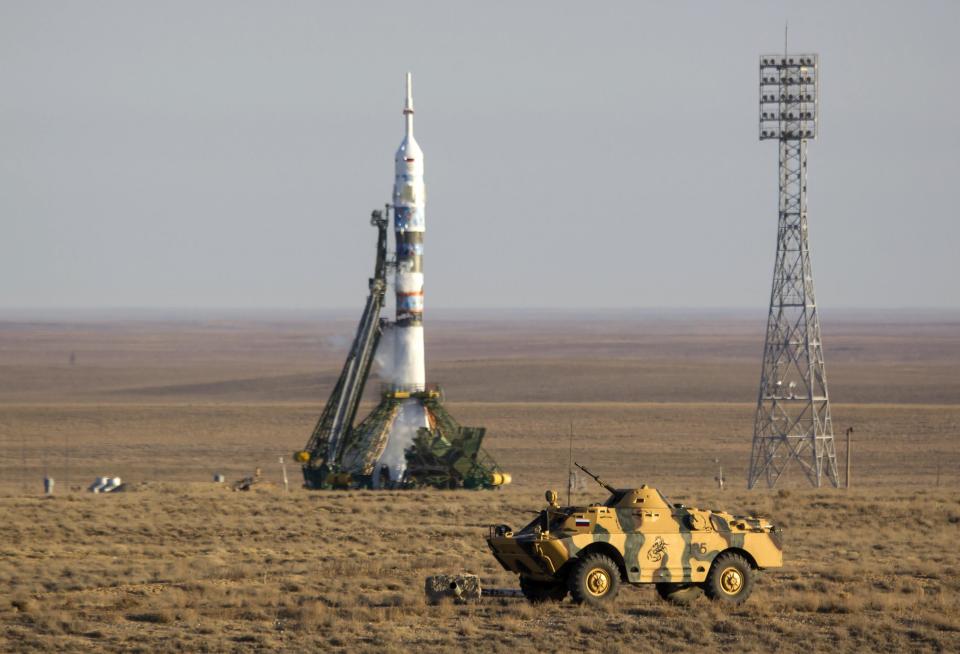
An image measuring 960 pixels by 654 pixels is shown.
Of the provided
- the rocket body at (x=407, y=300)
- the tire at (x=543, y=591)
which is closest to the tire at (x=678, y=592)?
the tire at (x=543, y=591)

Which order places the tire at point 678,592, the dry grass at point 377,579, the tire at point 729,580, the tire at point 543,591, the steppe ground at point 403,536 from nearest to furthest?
the dry grass at point 377,579 → the steppe ground at point 403,536 → the tire at point 729,580 → the tire at point 543,591 → the tire at point 678,592

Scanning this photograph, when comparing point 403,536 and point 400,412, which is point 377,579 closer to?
point 403,536

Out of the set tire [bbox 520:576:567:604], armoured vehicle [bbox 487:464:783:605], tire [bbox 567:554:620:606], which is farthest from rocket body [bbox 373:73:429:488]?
tire [bbox 567:554:620:606]

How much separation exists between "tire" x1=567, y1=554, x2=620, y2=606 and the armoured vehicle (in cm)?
2

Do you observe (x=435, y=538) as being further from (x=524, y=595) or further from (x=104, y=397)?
(x=104, y=397)

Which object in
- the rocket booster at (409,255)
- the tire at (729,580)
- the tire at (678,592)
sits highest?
the rocket booster at (409,255)

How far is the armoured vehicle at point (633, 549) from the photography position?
27109mm

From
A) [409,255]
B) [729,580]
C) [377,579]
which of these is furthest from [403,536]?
[409,255]

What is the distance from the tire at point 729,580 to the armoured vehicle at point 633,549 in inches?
0.6

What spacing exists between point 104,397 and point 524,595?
86.9 metres

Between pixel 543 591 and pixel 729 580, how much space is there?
3.05m

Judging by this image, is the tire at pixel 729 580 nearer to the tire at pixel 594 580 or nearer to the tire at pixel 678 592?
the tire at pixel 678 592

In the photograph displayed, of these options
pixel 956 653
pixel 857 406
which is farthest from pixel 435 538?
pixel 857 406

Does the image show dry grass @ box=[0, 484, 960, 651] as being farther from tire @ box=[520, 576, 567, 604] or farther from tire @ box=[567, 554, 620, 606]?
tire @ box=[520, 576, 567, 604]
